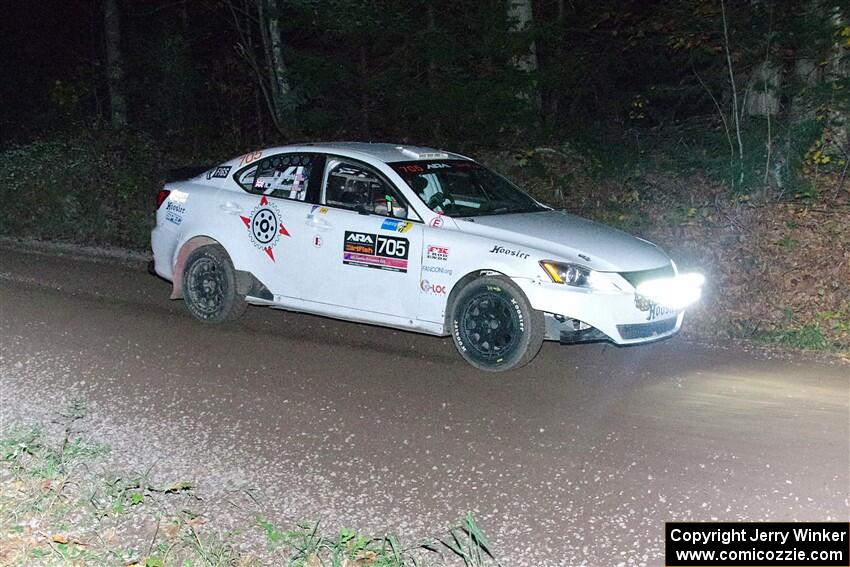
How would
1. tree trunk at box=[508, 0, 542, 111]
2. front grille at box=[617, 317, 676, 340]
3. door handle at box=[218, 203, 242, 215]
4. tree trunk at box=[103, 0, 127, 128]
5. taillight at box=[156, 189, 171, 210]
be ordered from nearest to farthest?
front grille at box=[617, 317, 676, 340] < door handle at box=[218, 203, 242, 215] < taillight at box=[156, 189, 171, 210] < tree trunk at box=[508, 0, 542, 111] < tree trunk at box=[103, 0, 127, 128]

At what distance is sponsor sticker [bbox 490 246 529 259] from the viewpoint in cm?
784

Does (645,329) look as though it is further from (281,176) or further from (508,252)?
(281,176)

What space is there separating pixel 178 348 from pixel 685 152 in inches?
317

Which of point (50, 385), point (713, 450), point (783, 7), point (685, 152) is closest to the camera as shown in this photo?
point (713, 450)

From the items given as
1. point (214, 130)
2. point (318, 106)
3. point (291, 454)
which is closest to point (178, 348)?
point (291, 454)

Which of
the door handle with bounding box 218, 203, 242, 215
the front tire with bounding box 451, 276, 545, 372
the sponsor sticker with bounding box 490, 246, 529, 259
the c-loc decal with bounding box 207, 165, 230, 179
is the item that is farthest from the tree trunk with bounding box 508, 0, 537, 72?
the front tire with bounding box 451, 276, 545, 372

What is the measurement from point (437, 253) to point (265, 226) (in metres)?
1.84

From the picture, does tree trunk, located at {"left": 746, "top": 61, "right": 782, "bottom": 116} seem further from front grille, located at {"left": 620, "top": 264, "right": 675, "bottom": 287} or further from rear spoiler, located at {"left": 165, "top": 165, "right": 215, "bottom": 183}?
rear spoiler, located at {"left": 165, "top": 165, "right": 215, "bottom": 183}

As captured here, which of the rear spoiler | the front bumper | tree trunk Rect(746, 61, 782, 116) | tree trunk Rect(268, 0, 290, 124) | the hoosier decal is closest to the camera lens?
the front bumper

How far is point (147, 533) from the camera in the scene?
5.26 metres

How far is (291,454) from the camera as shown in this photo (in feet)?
20.9

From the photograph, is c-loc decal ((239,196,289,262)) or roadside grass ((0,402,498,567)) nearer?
roadside grass ((0,402,498,567))

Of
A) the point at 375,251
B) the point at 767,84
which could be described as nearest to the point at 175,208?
the point at 375,251

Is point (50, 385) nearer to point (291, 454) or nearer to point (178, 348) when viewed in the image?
point (178, 348)
